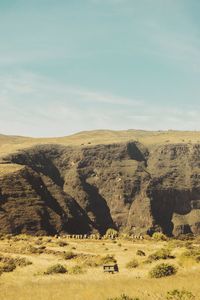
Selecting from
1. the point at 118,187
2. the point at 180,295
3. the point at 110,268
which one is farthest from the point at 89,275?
the point at 118,187

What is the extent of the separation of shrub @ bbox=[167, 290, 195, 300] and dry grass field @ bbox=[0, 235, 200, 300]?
0.09 m

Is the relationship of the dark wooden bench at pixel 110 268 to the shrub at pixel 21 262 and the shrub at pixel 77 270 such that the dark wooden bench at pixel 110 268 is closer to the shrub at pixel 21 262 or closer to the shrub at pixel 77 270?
the shrub at pixel 77 270

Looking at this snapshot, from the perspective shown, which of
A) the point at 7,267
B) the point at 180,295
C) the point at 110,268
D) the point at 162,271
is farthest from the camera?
the point at 7,267

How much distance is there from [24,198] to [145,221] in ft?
256

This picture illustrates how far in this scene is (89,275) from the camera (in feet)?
103

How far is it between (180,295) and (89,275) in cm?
1230

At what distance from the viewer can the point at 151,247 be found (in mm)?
48875

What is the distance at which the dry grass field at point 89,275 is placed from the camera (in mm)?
22484

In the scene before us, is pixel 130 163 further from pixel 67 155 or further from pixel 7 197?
pixel 7 197

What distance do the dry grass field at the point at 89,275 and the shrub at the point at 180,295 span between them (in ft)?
0.29

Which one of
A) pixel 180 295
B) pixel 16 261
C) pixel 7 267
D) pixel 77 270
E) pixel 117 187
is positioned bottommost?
pixel 117 187

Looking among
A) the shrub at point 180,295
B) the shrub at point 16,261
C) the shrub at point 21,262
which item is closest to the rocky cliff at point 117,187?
the shrub at point 16,261

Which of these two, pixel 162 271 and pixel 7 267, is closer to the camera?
pixel 162 271

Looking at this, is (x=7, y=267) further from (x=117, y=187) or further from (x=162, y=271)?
(x=117, y=187)
